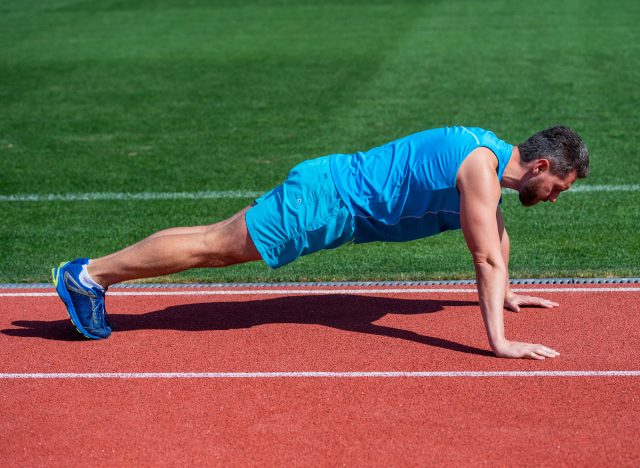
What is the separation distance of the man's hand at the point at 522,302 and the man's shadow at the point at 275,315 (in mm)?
299

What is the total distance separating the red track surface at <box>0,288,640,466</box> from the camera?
17.0ft

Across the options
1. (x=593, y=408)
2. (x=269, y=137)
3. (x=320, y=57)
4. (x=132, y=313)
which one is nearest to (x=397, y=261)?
(x=132, y=313)

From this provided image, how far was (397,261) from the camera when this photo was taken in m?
8.59

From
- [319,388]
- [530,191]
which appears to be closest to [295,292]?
[319,388]

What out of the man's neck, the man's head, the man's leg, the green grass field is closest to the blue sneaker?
the man's leg

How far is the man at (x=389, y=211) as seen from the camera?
613 centimetres

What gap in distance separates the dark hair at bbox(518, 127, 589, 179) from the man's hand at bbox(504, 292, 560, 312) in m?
1.26

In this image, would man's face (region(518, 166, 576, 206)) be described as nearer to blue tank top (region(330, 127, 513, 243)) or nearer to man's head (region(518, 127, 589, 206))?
man's head (region(518, 127, 589, 206))

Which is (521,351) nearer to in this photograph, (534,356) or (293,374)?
(534,356)

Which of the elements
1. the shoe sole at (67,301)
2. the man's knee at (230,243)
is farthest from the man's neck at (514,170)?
the shoe sole at (67,301)

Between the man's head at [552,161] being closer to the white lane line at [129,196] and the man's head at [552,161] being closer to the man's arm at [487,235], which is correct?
the man's arm at [487,235]

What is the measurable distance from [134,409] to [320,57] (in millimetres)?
13533

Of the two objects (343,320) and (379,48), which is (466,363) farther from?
(379,48)

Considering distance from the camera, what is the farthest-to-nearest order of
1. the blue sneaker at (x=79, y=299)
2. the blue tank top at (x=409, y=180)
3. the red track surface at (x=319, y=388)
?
the blue sneaker at (x=79, y=299) < the blue tank top at (x=409, y=180) < the red track surface at (x=319, y=388)
